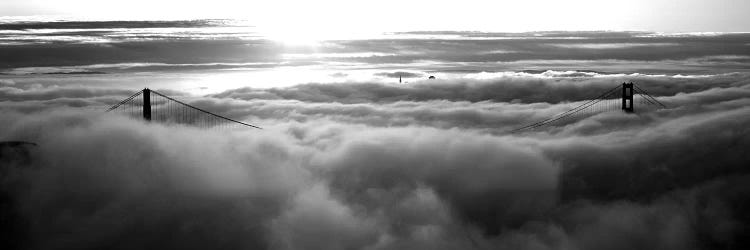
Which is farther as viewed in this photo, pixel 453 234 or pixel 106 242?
pixel 453 234

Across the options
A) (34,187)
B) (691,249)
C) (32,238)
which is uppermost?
(34,187)

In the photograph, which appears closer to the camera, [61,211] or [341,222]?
[61,211]

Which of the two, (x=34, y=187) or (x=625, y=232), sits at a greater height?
(x=34, y=187)

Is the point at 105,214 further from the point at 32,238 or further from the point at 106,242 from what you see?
the point at 32,238

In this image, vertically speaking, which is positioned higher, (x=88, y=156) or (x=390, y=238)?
(x=88, y=156)

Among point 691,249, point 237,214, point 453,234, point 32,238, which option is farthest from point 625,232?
point 32,238

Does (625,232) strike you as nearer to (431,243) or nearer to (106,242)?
(431,243)

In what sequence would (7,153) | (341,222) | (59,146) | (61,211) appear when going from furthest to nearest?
(341,222) < (59,146) < (61,211) < (7,153)

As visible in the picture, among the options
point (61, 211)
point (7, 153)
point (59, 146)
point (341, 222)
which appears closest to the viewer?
point (7, 153)

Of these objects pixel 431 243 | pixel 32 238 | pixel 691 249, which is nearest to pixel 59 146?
pixel 32 238
